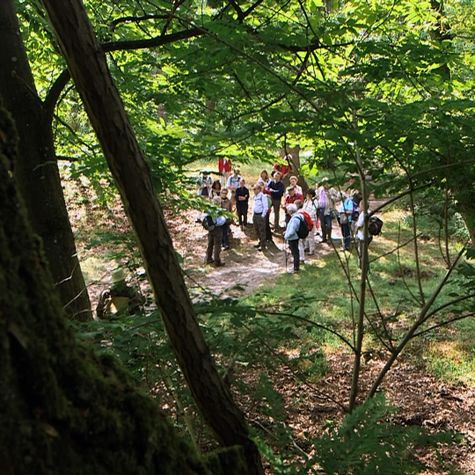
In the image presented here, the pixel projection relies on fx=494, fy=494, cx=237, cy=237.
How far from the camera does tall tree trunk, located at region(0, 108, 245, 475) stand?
798 mm

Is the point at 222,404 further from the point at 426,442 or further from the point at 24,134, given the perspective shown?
the point at 24,134

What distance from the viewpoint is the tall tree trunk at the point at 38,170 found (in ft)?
14.1

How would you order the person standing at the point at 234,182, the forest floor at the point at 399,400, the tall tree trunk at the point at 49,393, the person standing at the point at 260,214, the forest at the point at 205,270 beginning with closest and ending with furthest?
the tall tree trunk at the point at 49,393 < the forest at the point at 205,270 < the forest floor at the point at 399,400 < the person standing at the point at 260,214 < the person standing at the point at 234,182

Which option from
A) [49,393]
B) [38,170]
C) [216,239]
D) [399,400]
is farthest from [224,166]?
[49,393]

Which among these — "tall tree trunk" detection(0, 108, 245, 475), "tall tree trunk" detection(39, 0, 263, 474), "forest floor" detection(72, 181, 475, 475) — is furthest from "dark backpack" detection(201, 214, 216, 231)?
"tall tree trunk" detection(0, 108, 245, 475)

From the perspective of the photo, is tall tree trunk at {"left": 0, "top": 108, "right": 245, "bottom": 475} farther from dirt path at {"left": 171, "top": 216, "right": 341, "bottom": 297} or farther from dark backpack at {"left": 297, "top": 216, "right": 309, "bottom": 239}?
dark backpack at {"left": 297, "top": 216, "right": 309, "bottom": 239}

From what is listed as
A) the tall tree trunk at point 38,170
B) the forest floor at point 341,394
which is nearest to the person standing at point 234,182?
the forest floor at point 341,394

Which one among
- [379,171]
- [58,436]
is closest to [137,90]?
[379,171]

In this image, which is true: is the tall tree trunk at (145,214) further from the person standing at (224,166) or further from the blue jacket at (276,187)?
the blue jacket at (276,187)

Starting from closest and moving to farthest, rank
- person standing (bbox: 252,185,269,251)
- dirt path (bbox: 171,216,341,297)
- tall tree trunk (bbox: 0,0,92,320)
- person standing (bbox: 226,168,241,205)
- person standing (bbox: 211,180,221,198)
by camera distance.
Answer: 1. tall tree trunk (bbox: 0,0,92,320)
2. dirt path (bbox: 171,216,341,297)
3. person standing (bbox: 211,180,221,198)
4. person standing (bbox: 252,185,269,251)
5. person standing (bbox: 226,168,241,205)

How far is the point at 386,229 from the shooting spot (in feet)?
52.3

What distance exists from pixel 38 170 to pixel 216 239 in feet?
27.8

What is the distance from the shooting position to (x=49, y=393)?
33.9 inches

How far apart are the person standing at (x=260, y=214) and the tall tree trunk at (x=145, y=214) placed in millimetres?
11550
